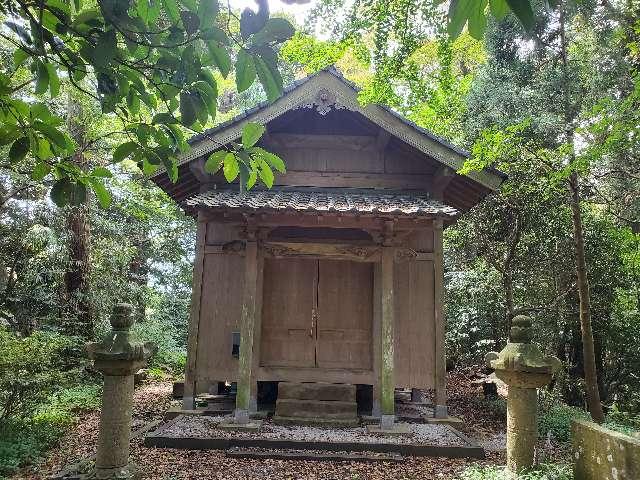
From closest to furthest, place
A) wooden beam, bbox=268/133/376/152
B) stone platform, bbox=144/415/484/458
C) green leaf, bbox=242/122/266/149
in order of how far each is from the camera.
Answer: green leaf, bbox=242/122/266/149
stone platform, bbox=144/415/484/458
wooden beam, bbox=268/133/376/152

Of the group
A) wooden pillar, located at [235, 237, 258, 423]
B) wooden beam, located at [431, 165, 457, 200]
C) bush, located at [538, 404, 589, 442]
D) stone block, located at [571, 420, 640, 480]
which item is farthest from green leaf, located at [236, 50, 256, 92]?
bush, located at [538, 404, 589, 442]

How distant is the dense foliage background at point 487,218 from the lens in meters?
7.80

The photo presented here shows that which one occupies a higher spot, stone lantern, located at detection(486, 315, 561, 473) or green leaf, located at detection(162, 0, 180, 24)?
green leaf, located at detection(162, 0, 180, 24)

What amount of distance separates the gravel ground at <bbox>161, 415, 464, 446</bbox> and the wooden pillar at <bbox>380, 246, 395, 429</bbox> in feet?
1.37

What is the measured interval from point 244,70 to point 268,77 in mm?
88

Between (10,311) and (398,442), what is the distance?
31.2 feet

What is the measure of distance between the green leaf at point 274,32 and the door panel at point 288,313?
7.01 meters

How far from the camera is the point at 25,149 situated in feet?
6.60

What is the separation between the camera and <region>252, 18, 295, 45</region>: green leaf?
159 cm

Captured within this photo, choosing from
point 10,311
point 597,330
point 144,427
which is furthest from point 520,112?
point 10,311

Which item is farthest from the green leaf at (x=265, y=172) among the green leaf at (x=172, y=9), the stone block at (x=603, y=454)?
the stone block at (x=603, y=454)

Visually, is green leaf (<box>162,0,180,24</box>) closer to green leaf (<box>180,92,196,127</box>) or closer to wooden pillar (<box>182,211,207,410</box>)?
green leaf (<box>180,92,196,127</box>)

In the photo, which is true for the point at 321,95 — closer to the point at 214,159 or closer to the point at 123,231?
the point at 214,159

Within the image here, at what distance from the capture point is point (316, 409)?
7.52 metres
